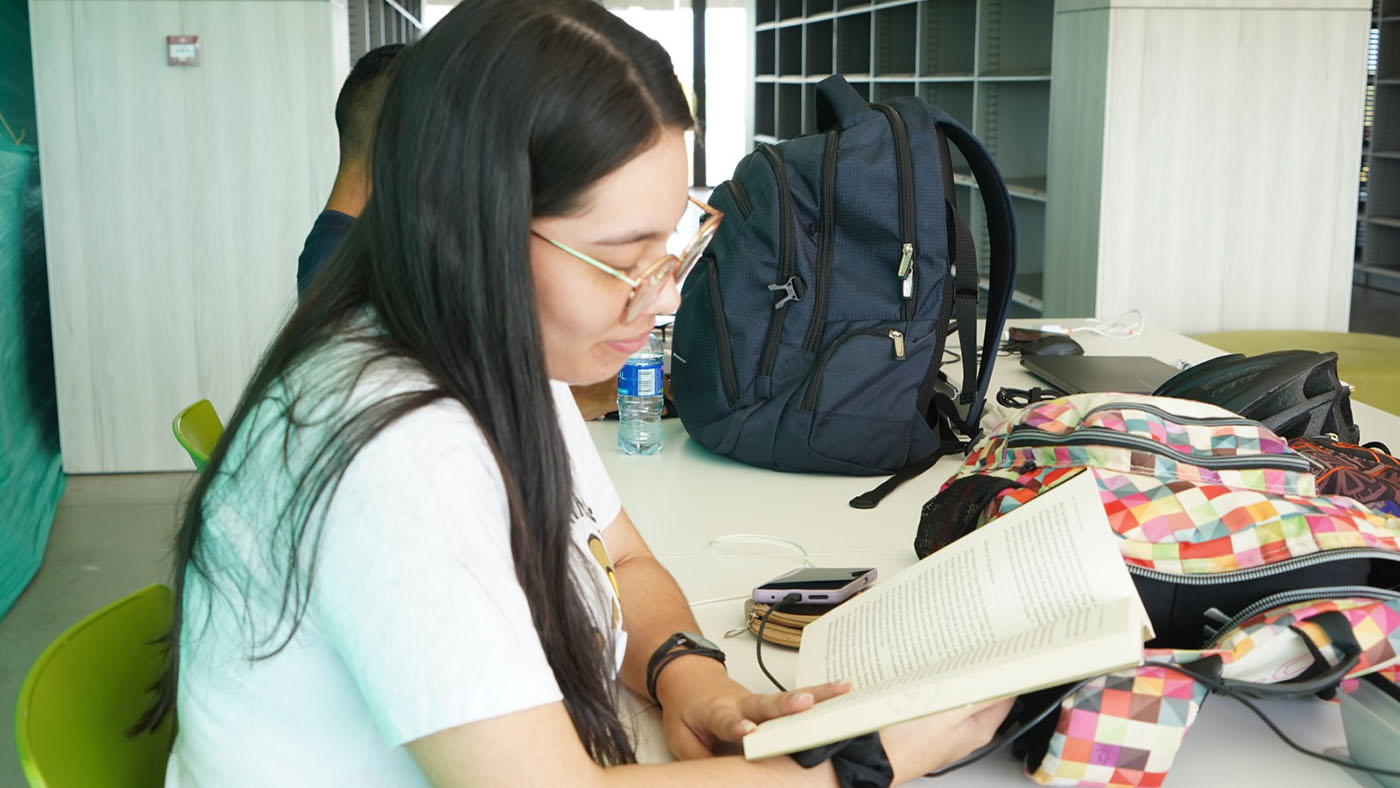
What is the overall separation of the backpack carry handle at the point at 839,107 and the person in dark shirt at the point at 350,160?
2.23 ft

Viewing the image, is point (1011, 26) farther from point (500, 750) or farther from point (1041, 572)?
point (500, 750)

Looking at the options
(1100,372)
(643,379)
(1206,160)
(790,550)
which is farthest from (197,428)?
(1206,160)

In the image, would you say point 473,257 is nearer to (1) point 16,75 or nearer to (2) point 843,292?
(2) point 843,292

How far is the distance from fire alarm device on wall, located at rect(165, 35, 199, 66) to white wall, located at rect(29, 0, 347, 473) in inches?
0.9

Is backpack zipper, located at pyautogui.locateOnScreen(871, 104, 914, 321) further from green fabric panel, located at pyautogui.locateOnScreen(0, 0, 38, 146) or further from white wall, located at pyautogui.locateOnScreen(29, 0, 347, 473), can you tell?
green fabric panel, located at pyautogui.locateOnScreen(0, 0, 38, 146)

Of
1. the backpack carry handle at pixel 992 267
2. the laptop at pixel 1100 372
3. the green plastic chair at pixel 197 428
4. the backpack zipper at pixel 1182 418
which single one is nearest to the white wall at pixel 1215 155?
the laptop at pixel 1100 372

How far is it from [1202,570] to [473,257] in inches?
25.5

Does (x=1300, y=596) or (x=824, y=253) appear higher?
(x=824, y=253)

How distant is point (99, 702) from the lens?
3.44ft

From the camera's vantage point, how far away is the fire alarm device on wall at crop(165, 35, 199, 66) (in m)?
3.95

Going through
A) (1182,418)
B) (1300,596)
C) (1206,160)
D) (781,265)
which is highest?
(1206,160)

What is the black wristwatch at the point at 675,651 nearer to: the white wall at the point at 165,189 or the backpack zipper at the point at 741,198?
the backpack zipper at the point at 741,198

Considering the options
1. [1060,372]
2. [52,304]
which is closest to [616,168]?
[1060,372]

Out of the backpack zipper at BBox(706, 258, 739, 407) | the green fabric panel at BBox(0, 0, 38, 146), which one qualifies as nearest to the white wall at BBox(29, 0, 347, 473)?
the green fabric panel at BBox(0, 0, 38, 146)
